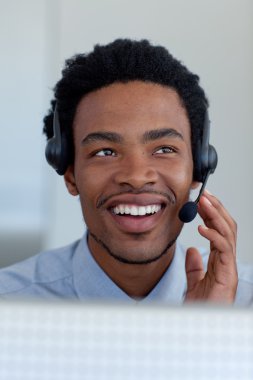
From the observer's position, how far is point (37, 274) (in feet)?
4.53

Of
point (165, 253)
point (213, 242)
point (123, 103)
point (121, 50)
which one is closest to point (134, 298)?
point (165, 253)

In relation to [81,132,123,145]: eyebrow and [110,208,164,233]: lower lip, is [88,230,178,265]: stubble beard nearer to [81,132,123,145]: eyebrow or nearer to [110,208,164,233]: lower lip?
[110,208,164,233]: lower lip

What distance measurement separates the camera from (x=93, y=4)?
79.5 inches

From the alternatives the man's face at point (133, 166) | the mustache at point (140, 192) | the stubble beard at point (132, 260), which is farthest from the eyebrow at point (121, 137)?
the stubble beard at point (132, 260)

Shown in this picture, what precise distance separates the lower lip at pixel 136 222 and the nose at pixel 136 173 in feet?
0.24

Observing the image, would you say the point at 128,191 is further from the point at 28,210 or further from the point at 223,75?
the point at 223,75

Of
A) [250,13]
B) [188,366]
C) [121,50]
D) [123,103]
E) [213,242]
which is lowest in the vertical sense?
[213,242]

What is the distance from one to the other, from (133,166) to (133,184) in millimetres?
40

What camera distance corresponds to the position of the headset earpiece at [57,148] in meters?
1.29

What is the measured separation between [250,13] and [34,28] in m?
0.73

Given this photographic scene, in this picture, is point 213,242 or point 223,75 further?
point 223,75

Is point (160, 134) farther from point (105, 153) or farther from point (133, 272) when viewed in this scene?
point (133, 272)

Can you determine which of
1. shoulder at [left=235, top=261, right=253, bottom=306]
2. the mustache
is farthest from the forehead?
shoulder at [left=235, top=261, right=253, bottom=306]

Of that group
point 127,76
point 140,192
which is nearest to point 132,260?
point 140,192
